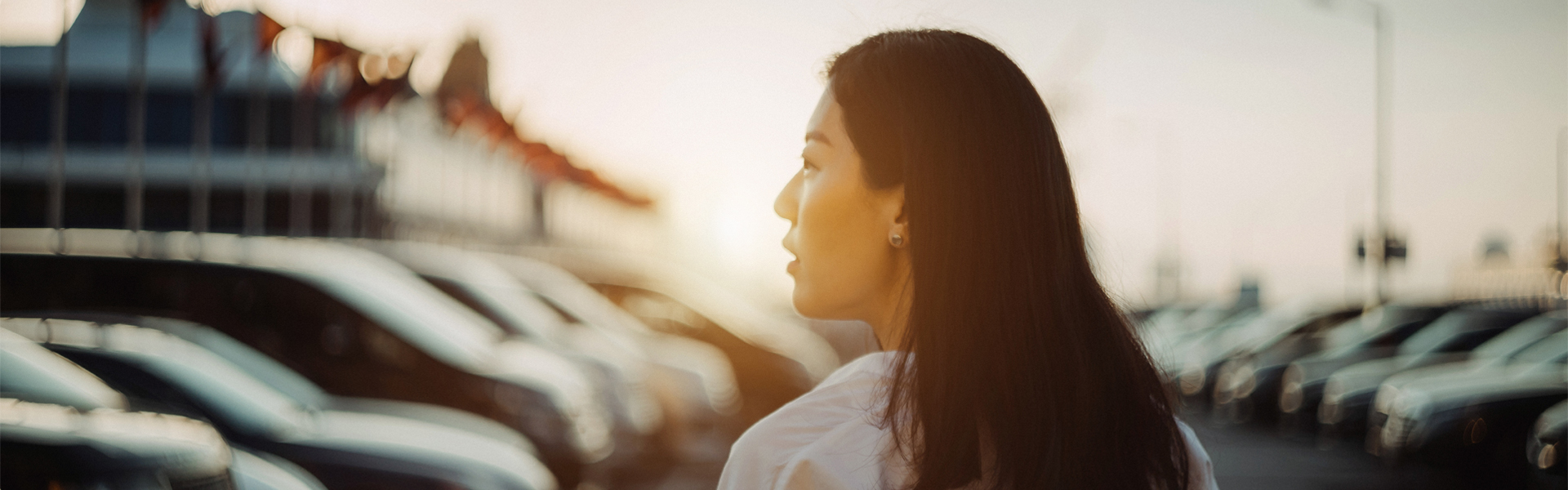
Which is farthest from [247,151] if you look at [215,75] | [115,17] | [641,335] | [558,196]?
[641,335]

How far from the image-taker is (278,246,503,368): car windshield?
537 centimetres

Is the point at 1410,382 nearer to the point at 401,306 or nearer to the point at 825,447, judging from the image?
the point at 401,306

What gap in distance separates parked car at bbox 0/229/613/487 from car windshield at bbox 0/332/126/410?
86 centimetres

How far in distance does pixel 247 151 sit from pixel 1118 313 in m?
41.8

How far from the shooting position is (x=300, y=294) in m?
5.13

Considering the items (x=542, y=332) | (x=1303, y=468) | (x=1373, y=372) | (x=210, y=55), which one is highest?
(x=210, y=55)

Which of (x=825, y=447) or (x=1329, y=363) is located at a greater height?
(x=825, y=447)

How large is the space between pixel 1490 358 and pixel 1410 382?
1567 mm

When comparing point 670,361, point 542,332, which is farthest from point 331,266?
point 670,361

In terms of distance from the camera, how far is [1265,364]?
11938 millimetres

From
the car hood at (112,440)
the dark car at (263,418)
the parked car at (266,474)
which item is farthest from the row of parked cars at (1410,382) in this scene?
the car hood at (112,440)

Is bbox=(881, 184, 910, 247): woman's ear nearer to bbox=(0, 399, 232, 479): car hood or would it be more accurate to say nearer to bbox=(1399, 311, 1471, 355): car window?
bbox=(0, 399, 232, 479): car hood

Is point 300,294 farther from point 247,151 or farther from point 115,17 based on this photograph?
point 115,17

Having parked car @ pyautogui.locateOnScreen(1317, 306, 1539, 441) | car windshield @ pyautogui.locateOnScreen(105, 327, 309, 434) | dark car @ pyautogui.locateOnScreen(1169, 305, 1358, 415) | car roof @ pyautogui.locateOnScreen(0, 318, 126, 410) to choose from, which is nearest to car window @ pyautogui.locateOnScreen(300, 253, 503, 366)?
car windshield @ pyautogui.locateOnScreen(105, 327, 309, 434)
